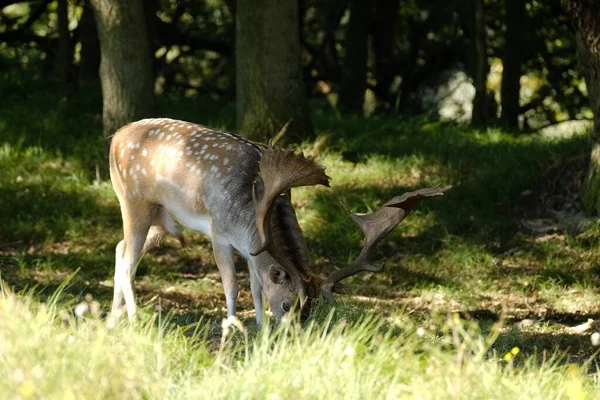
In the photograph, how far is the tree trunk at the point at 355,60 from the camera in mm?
16547

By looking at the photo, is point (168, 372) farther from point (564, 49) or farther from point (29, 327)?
point (564, 49)

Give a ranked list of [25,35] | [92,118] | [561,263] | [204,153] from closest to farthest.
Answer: [204,153], [561,263], [92,118], [25,35]

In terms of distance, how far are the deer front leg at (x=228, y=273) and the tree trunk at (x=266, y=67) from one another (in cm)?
430

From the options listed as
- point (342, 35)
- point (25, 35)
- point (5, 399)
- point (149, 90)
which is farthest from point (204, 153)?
point (342, 35)

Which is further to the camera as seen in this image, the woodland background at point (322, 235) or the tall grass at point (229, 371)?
the woodland background at point (322, 235)

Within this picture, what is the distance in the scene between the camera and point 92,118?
1355 cm

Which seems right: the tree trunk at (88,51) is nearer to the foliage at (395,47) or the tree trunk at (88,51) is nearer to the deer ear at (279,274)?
the foliage at (395,47)

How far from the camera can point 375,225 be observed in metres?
7.63

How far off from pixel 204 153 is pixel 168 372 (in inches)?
119

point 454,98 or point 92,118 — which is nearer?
point 92,118

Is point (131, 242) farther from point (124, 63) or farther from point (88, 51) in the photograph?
point (88, 51)

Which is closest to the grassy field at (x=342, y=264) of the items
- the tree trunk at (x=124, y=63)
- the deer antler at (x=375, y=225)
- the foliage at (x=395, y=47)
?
the deer antler at (x=375, y=225)

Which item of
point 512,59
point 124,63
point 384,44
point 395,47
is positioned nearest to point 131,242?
point 124,63

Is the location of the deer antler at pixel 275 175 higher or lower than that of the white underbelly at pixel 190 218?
higher
